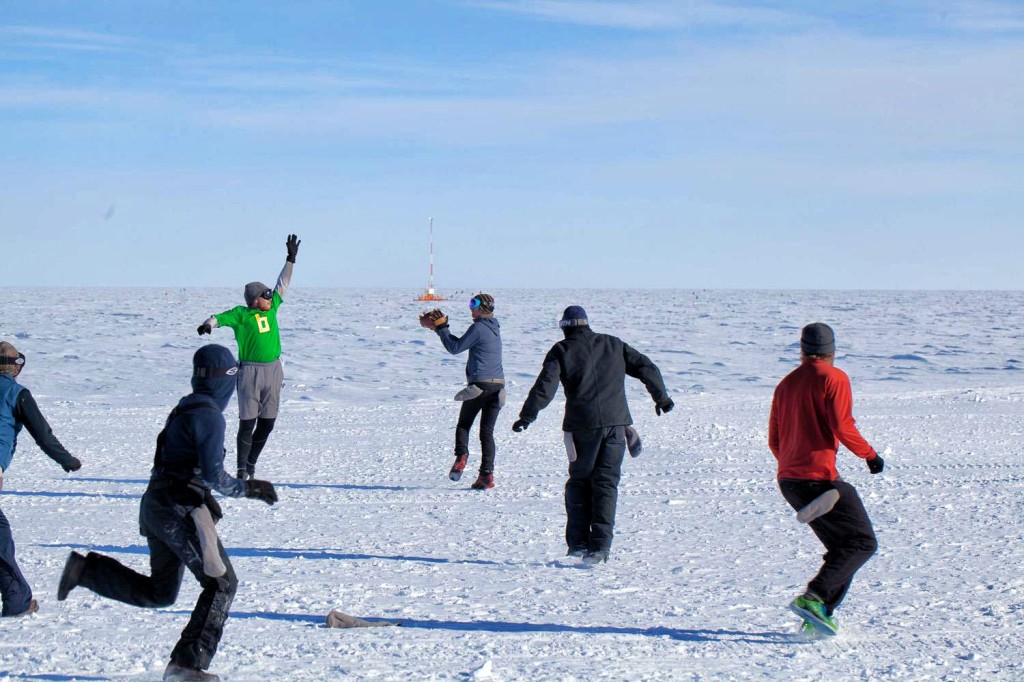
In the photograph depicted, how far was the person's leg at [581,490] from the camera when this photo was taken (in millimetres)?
6434

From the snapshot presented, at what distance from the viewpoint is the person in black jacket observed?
6426mm

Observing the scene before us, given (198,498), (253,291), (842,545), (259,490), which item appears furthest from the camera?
(253,291)

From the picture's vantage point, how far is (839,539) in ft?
16.2

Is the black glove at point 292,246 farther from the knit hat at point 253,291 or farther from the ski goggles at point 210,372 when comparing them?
the ski goggles at point 210,372

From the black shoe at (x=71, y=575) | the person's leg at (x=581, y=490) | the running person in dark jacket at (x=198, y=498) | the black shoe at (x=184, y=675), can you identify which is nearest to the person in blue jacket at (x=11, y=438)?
the black shoe at (x=71, y=575)

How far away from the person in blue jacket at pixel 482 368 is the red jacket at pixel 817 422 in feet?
13.6

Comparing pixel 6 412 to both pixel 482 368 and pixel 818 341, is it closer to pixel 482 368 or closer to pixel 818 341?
pixel 818 341

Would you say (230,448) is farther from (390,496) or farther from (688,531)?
(688,531)

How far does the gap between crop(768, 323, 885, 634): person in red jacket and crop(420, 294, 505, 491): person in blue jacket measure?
164 inches

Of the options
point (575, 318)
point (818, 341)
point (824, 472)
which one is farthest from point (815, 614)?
point (575, 318)

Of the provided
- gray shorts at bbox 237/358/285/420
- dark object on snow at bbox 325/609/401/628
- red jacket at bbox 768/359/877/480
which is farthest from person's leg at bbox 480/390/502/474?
red jacket at bbox 768/359/877/480

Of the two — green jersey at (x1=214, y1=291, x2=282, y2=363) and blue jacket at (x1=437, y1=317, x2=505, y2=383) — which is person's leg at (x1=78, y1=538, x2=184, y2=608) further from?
blue jacket at (x1=437, y1=317, x2=505, y2=383)

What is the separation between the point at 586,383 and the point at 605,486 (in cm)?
65

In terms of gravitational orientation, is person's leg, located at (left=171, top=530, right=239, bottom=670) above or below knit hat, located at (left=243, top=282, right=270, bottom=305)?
below
